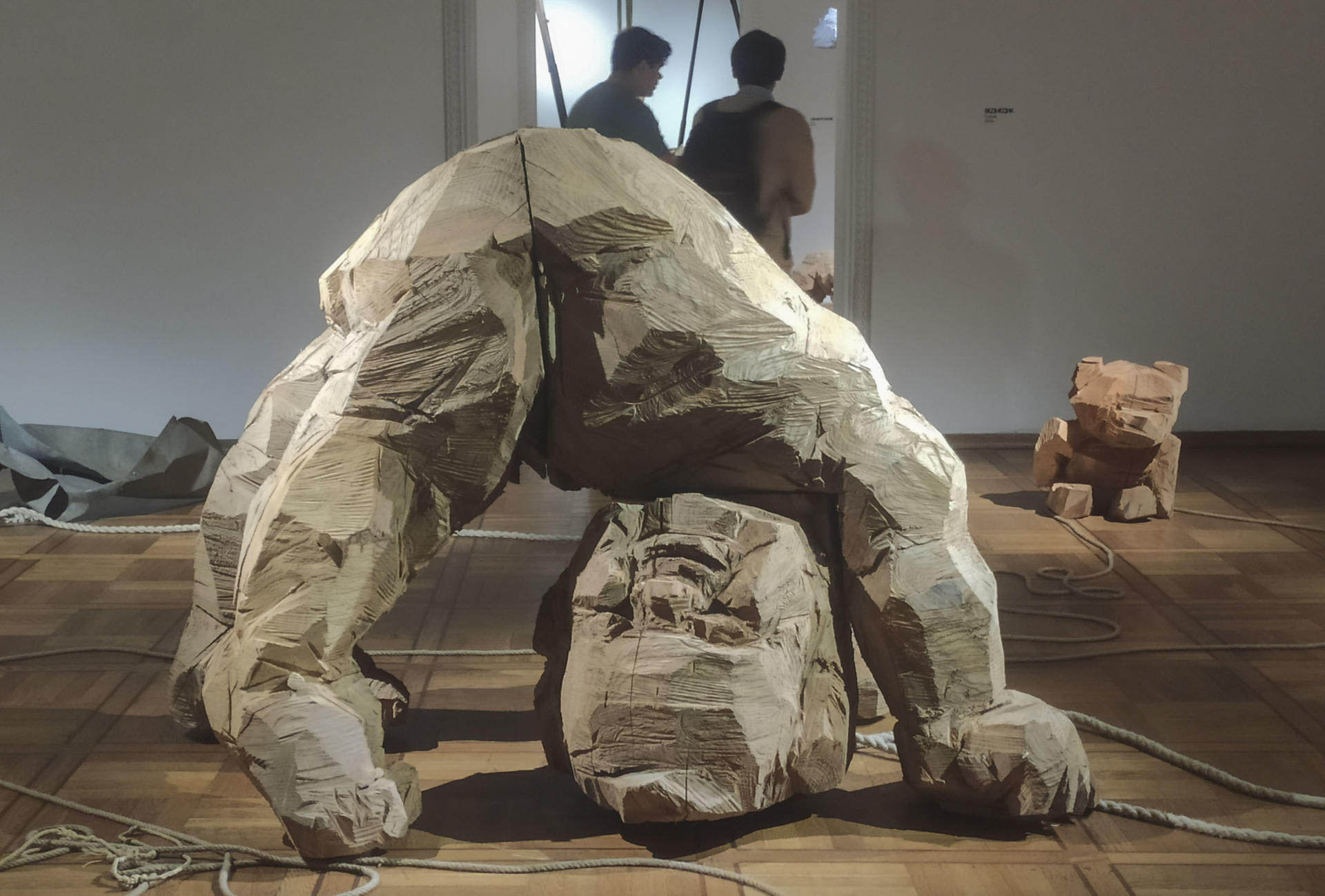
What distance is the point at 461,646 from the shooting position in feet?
8.70

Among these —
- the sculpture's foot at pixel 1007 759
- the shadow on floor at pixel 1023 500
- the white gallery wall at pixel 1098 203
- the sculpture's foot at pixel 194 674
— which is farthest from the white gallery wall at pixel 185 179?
the sculpture's foot at pixel 1007 759

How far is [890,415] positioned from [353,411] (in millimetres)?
748

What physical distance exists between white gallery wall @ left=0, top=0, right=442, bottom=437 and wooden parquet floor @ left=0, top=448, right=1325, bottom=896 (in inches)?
46.9

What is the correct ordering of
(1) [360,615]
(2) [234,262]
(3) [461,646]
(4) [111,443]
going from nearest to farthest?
(1) [360,615]
(3) [461,646]
(4) [111,443]
(2) [234,262]

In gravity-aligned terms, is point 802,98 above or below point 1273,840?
above

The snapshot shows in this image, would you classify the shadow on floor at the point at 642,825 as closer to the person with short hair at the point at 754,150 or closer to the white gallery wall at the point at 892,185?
the person with short hair at the point at 754,150

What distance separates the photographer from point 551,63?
3959mm

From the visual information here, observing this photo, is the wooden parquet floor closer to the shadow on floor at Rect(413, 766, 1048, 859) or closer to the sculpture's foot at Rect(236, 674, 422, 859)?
the shadow on floor at Rect(413, 766, 1048, 859)

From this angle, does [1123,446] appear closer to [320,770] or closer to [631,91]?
[631,91]

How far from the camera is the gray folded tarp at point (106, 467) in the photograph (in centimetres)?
373

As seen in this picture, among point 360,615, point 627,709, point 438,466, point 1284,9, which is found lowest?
point 627,709

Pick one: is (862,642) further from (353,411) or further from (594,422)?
(353,411)

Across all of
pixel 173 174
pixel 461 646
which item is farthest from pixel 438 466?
pixel 173 174

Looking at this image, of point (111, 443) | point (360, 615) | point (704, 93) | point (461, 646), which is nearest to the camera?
point (360, 615)
